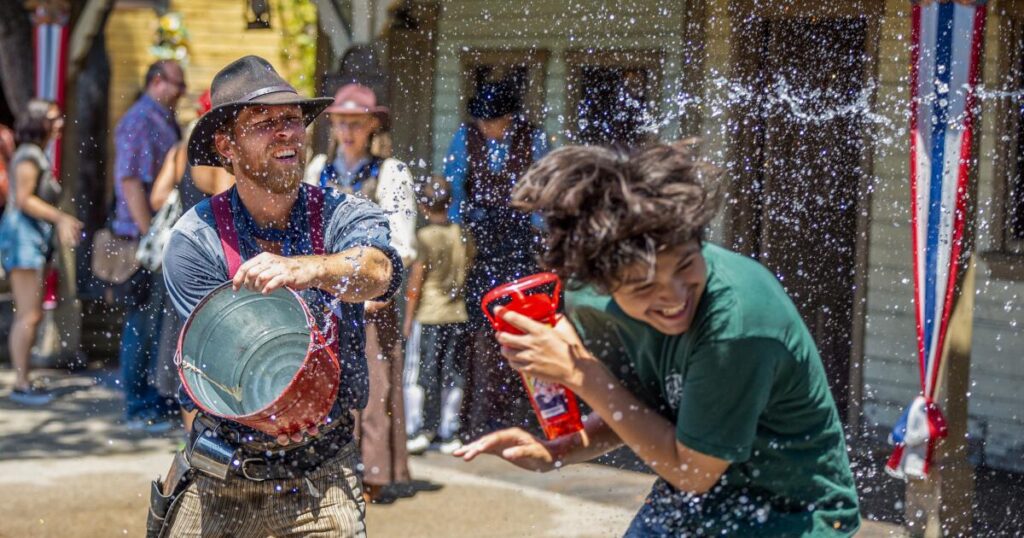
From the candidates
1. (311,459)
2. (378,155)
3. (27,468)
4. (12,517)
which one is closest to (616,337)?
(311,459)

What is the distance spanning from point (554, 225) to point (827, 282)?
5208 mm

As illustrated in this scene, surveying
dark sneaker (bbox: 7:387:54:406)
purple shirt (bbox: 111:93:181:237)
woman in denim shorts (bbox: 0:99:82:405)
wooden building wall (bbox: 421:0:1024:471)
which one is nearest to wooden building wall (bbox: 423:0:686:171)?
wooden building wall (bbox: 421:0:1024:471)

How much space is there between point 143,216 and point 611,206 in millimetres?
5291

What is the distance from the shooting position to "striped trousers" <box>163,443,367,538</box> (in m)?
3.12

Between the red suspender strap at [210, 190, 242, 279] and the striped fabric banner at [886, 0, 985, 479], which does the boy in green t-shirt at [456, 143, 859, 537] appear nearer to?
the red suspender strap at [210, 190, 242, 279]

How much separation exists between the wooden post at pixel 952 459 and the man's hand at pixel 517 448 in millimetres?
2829

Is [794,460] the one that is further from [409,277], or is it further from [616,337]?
[409,277]

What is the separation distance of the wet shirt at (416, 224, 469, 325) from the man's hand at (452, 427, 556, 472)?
383 cm

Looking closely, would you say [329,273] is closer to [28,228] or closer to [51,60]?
[28,228]

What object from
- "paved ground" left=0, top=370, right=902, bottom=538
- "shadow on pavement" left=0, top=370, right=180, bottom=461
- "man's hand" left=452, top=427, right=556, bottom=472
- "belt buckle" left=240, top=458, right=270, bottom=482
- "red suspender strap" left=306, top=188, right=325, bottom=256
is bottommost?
"shadow on pavement" left=0, top=370, right=180, bottom=461

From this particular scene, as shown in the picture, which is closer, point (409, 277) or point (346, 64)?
point (409, 277)

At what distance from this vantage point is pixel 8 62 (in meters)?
10.0

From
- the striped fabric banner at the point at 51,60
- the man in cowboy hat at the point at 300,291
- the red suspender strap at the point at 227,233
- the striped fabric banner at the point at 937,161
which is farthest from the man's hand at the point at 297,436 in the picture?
the striped fabric banner at the point at 51,60

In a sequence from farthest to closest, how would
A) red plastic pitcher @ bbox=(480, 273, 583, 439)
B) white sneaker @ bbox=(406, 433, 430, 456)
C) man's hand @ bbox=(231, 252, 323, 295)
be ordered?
1. white sneaker @ bbox=(406, 433, 430, 456)
2. man's hand @ bbox=(231, 252, 323, 295)
3. red plastic pitcher @ bbox=(480, 273, 583, 439)
